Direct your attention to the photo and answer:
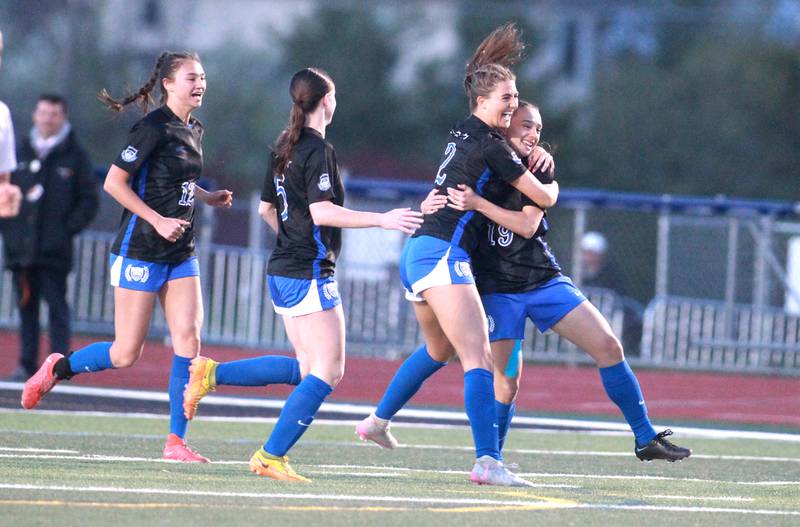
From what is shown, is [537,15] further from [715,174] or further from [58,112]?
[58,112]

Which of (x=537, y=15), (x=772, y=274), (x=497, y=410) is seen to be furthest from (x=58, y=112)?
(x=537, y=15)

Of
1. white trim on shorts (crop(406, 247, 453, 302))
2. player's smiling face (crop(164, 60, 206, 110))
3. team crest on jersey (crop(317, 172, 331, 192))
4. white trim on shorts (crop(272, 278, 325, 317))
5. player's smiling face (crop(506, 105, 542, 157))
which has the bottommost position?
white trim on shorts (crop(272, 278, 325, 317))

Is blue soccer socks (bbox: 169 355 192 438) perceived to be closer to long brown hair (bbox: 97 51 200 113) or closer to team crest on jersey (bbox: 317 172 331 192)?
long brown hair (bbox: 97 51 200 113)

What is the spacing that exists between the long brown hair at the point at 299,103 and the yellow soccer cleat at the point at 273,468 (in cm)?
135

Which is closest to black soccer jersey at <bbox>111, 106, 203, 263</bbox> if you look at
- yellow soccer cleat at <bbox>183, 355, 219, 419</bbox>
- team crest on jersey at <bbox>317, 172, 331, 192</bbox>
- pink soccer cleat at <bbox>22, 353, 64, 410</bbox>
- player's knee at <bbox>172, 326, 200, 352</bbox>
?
player's knee at <bbox>172, 326, 200, 352</bbox>

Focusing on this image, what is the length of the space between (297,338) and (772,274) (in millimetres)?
12410

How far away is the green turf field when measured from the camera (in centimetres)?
694

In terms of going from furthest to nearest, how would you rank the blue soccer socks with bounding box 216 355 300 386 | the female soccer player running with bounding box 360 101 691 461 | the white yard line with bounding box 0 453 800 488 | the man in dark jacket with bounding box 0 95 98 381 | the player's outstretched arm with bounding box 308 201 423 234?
the man in dark jacket with bounding box 0 95 98 381 < the female soccer player running with bounding box 360 101 691 461 < the blue soccer socks with bounding box 216 355 300 386 < the white yard line with bounding box 0 453 800 488 < the player's outstretched arm with bounding box 308 201 423 234

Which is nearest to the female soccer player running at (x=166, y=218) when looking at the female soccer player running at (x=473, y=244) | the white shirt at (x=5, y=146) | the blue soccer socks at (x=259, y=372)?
the blue soccer socks at (x=259, y=372)

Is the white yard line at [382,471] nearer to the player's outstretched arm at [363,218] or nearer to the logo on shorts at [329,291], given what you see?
the logo on shorts at [329,291]

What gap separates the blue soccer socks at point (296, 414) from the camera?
8281 mm

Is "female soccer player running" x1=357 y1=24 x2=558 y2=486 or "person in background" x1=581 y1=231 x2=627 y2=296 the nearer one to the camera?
"female soccer player running" x1=357 y1=24 x2=558 y2=486

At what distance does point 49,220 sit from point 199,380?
632cm

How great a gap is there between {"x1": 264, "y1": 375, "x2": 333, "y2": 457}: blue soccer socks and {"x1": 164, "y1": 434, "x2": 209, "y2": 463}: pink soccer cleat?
87 cm
